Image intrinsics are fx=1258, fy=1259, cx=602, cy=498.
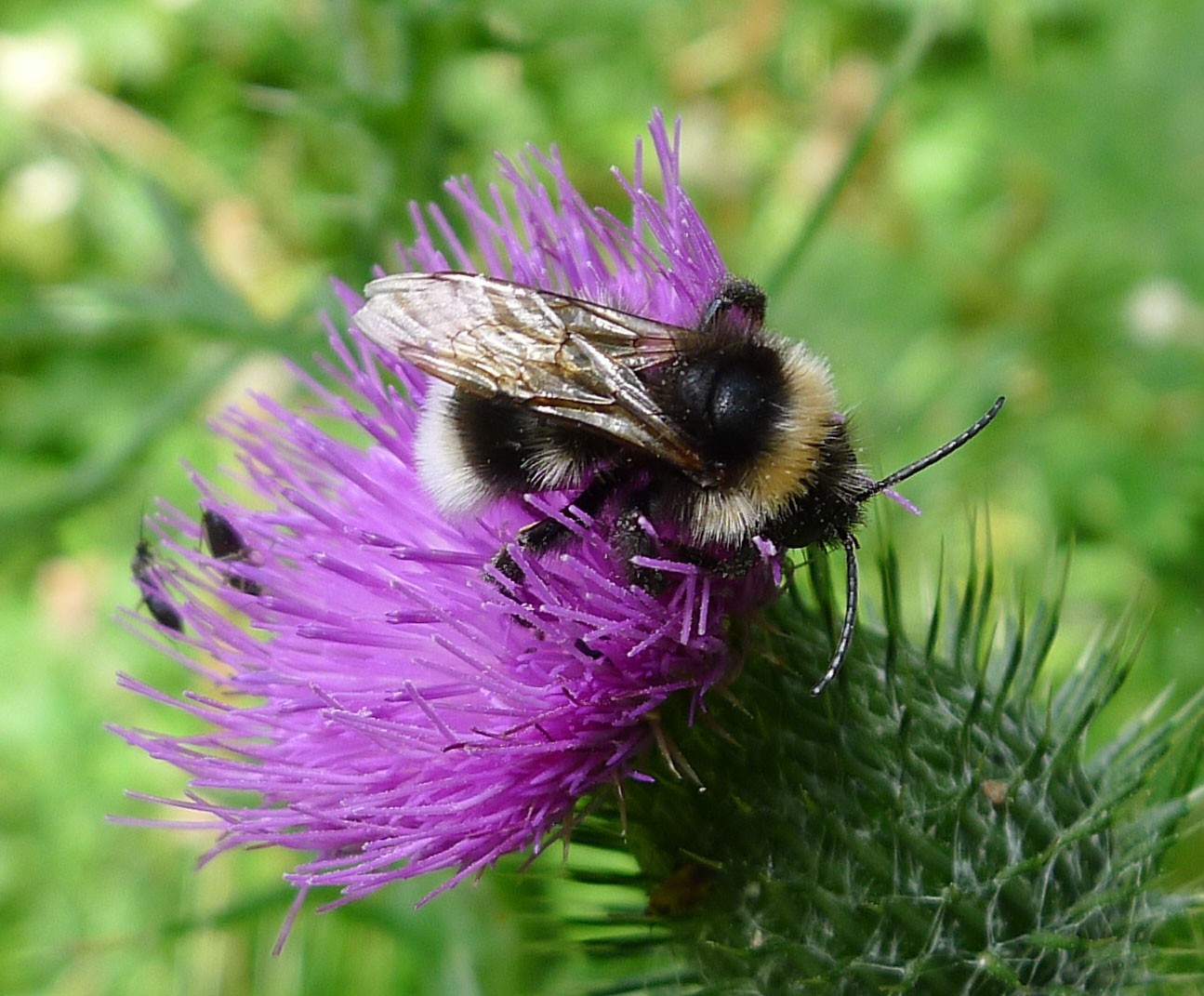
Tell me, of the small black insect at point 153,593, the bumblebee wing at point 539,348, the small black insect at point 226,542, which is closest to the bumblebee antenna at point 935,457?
the bumblebee wing at point 539,348

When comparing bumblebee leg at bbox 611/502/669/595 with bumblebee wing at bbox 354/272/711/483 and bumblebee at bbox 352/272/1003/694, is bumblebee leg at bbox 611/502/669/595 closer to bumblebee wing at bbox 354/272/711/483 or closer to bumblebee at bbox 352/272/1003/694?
bumblebee at bbox 352/272/1003/694

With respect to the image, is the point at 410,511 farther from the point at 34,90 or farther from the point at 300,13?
the point at 34,90

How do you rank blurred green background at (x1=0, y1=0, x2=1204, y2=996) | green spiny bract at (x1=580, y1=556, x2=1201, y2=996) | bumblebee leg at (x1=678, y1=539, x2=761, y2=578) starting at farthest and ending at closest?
blurred green background at (x1=0, y1=0, x2=1204, y2=996), green spiny bract at (x1=580, y1=556, x2=1201, y2=996), bumblebee leg at (x1=678, y1=539, x2=761, y2=578)

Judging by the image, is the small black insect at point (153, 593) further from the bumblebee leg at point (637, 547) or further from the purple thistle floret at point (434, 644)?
the bumblebee leg at point (637, 547)

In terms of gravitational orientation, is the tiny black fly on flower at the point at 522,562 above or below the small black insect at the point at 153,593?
below

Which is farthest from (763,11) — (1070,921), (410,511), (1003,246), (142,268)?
(1070,921)

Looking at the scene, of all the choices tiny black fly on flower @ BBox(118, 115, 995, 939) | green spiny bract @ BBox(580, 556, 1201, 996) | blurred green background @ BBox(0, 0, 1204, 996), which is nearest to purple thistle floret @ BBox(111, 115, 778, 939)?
tiny black fly on flower @ BBox(118, 115, 995, 939)
